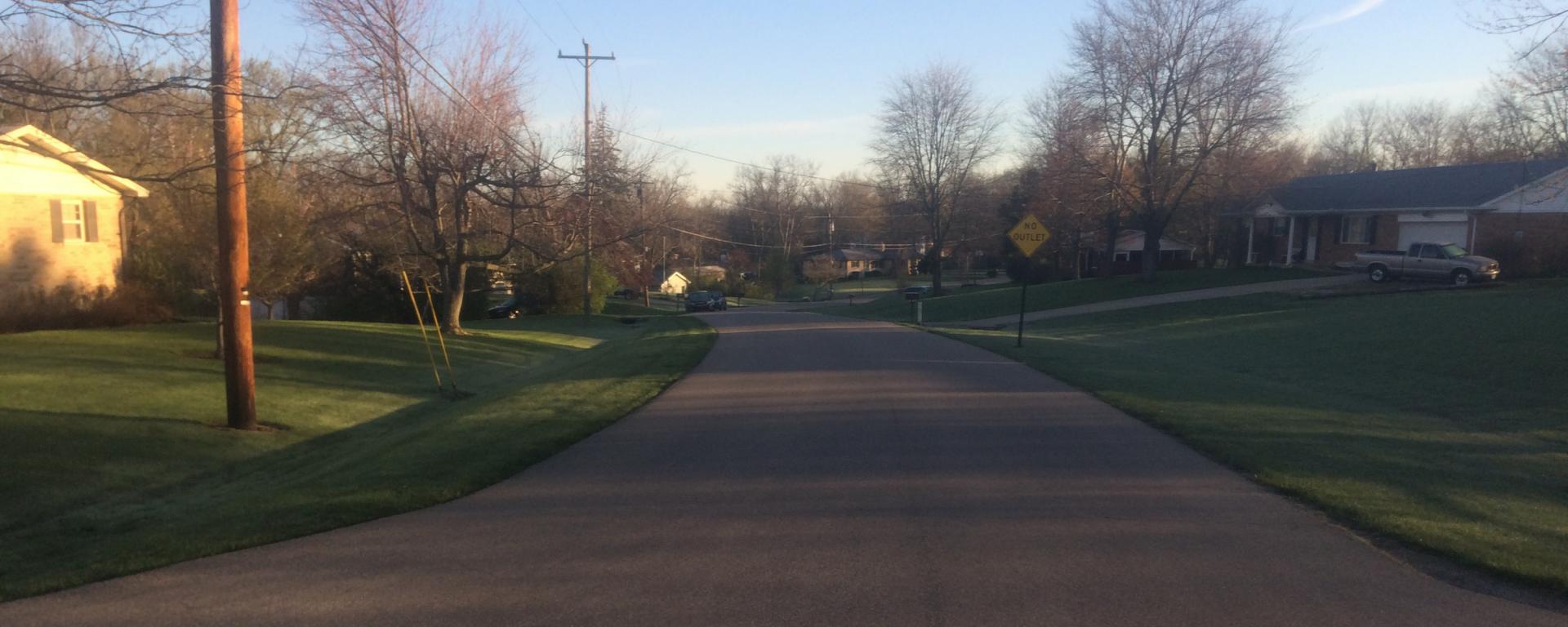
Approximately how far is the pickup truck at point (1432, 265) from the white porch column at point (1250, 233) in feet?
52.9

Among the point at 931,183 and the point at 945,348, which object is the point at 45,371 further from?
the point at 931,183

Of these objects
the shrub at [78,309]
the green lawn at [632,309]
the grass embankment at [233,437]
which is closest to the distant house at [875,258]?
the green lawn at [632,309]

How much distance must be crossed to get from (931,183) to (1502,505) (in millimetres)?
57151

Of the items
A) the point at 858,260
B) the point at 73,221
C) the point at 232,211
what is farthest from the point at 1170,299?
the point at 858,260

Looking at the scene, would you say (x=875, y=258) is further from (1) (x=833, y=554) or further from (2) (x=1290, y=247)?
(1) (x=833, y=554)

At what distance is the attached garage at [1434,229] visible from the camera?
39188 millimetres

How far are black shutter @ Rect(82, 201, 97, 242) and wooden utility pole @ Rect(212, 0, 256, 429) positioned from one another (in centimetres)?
1486

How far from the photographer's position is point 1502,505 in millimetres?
7910

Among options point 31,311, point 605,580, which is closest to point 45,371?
point 31,311

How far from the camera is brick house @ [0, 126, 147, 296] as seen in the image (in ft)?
75.0

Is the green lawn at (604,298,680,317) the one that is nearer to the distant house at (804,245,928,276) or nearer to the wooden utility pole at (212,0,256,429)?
the distant house at (804,245,928,276)

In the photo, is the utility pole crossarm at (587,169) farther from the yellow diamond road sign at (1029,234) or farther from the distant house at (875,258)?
the distant house at (875,258)

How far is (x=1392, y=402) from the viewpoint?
1485cm

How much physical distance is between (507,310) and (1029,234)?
123ft
